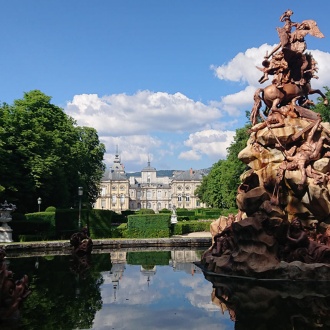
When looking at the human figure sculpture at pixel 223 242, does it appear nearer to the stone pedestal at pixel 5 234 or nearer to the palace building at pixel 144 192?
the stone pedestal at pixel 5 234

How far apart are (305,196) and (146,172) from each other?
17584cm

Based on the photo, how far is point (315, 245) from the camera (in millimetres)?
15180

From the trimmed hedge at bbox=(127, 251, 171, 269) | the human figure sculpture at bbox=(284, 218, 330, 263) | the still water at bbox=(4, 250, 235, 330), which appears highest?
the human figure sculpture at bbox=(284, 218, 330, 263)

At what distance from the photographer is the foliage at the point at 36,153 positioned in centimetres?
3569

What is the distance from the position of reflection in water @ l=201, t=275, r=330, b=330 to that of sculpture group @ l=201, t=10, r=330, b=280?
2.16 ft

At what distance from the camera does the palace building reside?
490ft

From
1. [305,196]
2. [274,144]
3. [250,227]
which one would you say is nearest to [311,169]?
[305,196]

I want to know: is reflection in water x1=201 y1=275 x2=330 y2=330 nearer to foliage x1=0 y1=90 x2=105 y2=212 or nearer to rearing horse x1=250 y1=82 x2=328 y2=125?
rearing horse x1=250 y1=82 x2=328 y2=125

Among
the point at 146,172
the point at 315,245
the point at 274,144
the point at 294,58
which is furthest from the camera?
the point at 146,172

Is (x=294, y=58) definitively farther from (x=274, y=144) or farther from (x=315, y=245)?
(x=315, y=245)

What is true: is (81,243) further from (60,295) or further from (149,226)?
(149,226)

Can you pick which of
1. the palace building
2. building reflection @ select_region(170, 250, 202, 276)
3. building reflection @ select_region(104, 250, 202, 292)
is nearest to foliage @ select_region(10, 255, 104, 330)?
building reflection @ select_region(104, 250, 202, 292)

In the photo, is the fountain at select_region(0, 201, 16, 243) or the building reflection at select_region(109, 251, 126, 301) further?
the fountain at select_region(0, 201, 16, 243)

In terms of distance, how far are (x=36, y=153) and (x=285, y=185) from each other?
83.7ft
